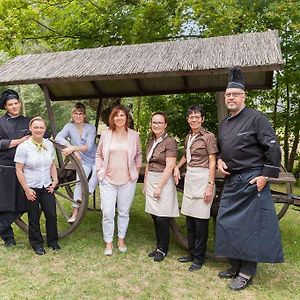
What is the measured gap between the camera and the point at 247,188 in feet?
11.5

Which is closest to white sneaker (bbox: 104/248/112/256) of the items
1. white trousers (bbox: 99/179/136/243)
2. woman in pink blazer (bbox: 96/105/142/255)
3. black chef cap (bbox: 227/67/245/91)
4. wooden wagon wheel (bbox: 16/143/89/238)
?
white trousers (bbox: 99/179/136/243)

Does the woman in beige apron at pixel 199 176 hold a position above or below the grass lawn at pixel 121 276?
above

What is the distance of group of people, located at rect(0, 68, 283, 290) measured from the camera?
11.5 feet

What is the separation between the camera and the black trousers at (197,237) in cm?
401

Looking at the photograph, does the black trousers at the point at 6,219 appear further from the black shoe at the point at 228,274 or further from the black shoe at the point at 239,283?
the black shoe at the point at 239,283

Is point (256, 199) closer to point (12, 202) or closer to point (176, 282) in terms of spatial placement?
point (176, 282)

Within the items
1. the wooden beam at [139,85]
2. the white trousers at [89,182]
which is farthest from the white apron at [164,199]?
the wooden beam at [139,85]

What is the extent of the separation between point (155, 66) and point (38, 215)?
6.66 feet

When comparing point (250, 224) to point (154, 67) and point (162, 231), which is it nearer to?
point (162, 231)

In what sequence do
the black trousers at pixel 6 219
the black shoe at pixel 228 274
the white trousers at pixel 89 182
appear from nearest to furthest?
1. the black shoe at pixel 228 274
2. the black trousers at pixel 6 219
3. the white trousers at pixel 89 182

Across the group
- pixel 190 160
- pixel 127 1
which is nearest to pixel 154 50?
pixel 190 160

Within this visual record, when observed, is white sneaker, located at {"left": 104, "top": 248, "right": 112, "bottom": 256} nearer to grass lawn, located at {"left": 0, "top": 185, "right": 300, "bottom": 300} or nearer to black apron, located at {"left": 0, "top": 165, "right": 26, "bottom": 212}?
grass lawn, located at {"left": 0, "top": 185, "right": 300, "bottom": 300}

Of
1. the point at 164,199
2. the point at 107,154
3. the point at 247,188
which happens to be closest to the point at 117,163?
the point at 107,154

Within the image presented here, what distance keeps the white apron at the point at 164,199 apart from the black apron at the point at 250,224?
68cm
